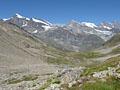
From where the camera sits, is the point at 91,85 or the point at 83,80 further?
the point at 83,80

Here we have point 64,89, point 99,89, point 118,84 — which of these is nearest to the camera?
point 99,89

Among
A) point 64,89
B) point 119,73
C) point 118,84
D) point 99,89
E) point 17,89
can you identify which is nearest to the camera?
point 99,89

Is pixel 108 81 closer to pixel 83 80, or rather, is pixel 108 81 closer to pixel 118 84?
pixel 118 84


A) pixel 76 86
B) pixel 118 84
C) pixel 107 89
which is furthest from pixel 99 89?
pixel 76 86

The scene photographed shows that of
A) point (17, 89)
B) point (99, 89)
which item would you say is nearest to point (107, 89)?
point (99, 89)

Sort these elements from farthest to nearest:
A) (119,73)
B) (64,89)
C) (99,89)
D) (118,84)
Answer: (119,73) → (64,89) → (118,84) → (99,89)

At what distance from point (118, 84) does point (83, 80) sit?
2660mm

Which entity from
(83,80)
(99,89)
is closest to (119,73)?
(83,80)

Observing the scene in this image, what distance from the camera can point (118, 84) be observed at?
17078mm

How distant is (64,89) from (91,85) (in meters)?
2.34

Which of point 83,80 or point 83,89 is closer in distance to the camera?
point 83,89

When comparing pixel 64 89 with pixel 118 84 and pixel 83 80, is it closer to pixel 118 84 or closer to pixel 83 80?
pixel 83 80

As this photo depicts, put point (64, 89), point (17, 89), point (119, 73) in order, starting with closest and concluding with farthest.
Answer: point (64, 89)
point (119, 73)
point (17, 89)

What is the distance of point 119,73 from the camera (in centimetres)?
2072
